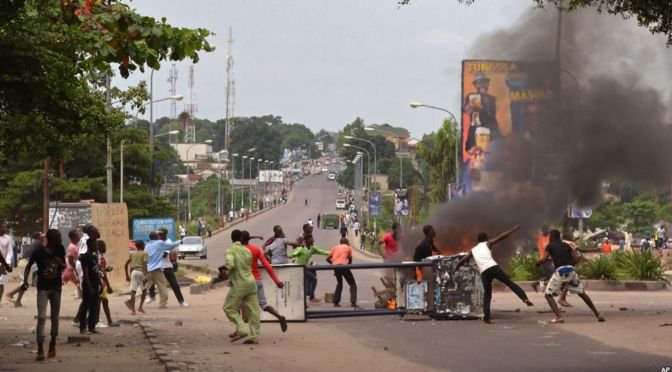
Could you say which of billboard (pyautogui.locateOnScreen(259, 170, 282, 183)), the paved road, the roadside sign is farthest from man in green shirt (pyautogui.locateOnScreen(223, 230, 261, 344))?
billboard (pyautogui.locateOnScreen(259, 170, 282, 183))

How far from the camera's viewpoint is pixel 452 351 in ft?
47.9

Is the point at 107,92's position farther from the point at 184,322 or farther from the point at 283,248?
the point at 184,322

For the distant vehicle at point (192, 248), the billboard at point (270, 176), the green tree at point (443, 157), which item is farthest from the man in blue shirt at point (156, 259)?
the billboard at point (270, 176)

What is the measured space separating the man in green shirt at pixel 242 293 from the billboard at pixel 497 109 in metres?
8.78

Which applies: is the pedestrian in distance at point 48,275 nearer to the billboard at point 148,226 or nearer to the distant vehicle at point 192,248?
the billboard at point 148,226

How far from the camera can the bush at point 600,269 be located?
28.2 m

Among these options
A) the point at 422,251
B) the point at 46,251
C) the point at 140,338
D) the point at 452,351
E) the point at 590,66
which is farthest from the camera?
the point at 590,66

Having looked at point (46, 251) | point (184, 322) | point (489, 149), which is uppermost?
point (489, 149)

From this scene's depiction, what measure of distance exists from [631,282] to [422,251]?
361 inches

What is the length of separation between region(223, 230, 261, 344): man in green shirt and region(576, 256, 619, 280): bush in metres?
14.2

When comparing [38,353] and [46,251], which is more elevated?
[46,251]

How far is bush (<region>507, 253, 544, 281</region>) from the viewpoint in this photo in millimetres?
28391

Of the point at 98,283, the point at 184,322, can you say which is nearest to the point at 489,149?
the point at 184,322

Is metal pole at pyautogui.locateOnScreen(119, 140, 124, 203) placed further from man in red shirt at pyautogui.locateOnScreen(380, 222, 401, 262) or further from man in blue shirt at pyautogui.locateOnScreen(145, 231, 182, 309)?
man in red shirt at pyautogui.locateOnScreen(380, 222, 401, 262)
